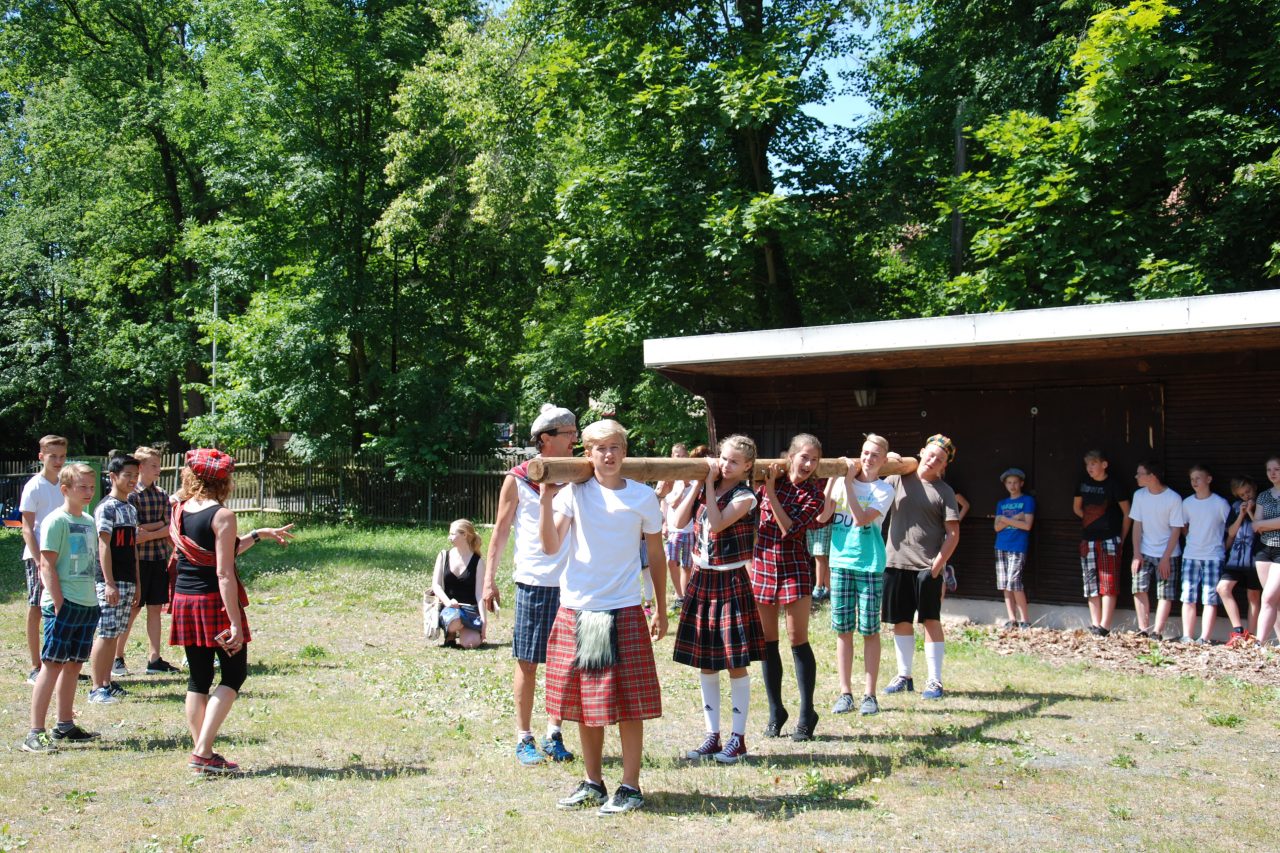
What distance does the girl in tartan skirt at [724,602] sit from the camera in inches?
232

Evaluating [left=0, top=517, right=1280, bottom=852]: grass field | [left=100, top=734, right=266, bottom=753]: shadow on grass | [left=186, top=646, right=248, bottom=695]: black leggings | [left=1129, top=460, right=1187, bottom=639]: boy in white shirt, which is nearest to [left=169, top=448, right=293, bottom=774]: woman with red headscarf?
[left=186, top=646, right=248, bottom=695]: black leggings

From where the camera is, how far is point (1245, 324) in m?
8.29

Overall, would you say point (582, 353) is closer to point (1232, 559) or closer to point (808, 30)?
point (808, 30)

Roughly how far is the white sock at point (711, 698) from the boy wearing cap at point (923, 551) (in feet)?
6.82

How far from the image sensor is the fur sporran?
16.2 ft

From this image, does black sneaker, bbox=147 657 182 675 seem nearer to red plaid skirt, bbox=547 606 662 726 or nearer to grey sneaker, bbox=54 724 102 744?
grey sneaker, bbox=54 724 102 744

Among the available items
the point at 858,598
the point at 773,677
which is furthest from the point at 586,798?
the point at 858,598

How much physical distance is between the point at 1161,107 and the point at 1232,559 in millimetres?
7258

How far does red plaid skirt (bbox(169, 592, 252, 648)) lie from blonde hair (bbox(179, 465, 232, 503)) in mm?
517

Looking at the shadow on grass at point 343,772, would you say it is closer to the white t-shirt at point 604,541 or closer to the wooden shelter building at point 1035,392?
the white t-shirt at point 604,541

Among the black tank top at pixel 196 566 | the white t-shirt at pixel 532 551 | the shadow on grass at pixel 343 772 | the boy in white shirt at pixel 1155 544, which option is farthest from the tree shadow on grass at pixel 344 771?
the boy in white shirt at pixel 1155 544

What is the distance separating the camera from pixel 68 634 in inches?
251

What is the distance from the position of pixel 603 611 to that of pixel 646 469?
884 millimetres

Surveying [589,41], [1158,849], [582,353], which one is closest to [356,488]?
[582,353]
